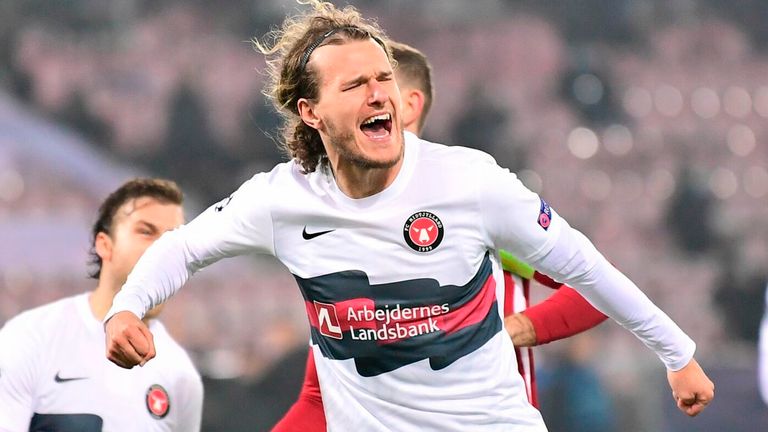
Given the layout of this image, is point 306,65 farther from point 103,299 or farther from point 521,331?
point 103,299

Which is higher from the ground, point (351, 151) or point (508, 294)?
point (351, 151)

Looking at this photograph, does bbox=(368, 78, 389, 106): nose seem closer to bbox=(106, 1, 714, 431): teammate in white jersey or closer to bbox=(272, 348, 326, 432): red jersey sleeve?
bbox=(106, 1, 714, 431): teammate in white jersey

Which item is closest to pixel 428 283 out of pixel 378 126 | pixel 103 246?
pixel 378 126

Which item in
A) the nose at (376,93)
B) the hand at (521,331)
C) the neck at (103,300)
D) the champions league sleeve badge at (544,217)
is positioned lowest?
the hand at (521,331)

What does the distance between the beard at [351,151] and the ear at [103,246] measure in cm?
127

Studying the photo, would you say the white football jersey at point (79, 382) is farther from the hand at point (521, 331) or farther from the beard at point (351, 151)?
the beard at point (351, 151)

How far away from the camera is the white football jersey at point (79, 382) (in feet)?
11.4

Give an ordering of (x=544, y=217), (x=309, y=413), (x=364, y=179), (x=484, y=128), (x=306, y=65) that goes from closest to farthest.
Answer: (x=544, y=217), (x=364, y=179), (x=306, y=65), (x=309, y=413), (x=484, y=128)

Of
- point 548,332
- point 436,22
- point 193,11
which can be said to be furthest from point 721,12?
point 548,332

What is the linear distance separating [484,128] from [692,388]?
23.7ft

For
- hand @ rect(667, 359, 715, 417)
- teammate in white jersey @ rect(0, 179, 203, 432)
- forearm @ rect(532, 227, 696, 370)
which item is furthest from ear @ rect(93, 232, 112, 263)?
hand @ rect(667, 359, 715, 417)

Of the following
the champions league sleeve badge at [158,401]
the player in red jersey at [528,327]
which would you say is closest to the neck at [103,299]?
the champions league sleeve badge at [158,401]

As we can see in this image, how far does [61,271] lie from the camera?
30.1 ft

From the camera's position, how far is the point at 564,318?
3291mm
